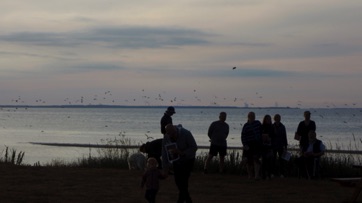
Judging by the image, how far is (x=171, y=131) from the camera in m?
13.1

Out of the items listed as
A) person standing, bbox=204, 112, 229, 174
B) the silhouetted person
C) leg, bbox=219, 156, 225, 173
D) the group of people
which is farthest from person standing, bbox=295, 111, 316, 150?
leg, bbox=219, 156, 225, 173

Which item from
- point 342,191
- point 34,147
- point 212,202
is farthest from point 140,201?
point 34,147

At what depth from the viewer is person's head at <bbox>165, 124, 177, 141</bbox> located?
13.1 m

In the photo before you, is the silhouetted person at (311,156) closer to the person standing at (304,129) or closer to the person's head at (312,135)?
the person's head at (312,135)

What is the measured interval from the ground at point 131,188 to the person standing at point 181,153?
1.44 meters

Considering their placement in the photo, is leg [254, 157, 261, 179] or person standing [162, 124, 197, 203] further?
leg [254, 157, 261, 179]

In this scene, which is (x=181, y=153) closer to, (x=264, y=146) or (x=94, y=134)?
(x=264, y=146)

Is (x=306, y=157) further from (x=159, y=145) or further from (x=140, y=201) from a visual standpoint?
(x=140, y=201)

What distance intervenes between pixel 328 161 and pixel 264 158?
8.63 feet

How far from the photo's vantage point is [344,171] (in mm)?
19906

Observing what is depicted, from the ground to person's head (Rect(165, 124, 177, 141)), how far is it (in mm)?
2008

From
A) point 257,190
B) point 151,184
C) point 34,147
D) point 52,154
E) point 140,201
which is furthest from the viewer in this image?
point 34,147

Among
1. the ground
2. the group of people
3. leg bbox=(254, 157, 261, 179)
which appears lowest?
the ground

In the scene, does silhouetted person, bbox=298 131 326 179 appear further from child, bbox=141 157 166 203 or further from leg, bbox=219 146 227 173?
child, bbox=141 157 166 203
